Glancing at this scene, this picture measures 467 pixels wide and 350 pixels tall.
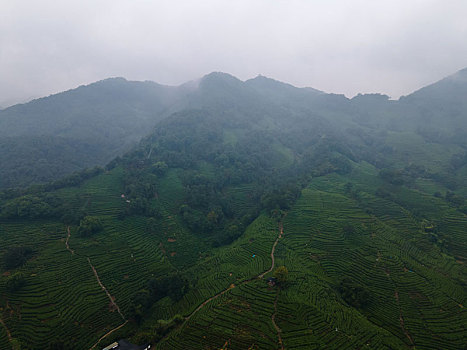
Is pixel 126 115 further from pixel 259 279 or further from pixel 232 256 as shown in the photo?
pixel 259 279

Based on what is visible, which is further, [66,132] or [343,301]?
[66,132]

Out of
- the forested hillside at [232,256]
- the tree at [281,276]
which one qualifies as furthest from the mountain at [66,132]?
the tree at [281,276]

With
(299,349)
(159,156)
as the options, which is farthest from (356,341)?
(159,156)

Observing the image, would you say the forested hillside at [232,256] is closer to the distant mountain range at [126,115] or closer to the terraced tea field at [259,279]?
the terraced tea field at [259,279]

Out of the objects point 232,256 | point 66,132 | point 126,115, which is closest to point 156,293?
point 232,256

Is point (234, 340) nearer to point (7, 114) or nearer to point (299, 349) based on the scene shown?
point (299, 349)

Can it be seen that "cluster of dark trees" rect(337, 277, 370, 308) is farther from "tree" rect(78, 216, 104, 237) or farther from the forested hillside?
"tree" rect(78, 216, 104, 237)
